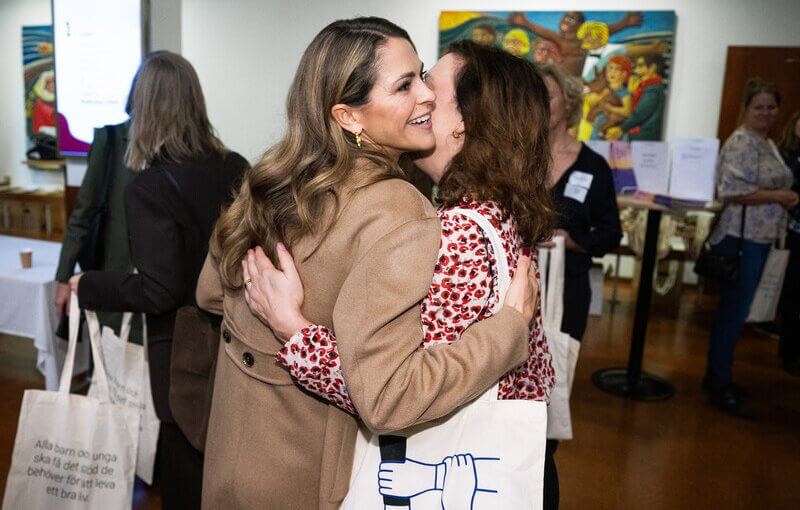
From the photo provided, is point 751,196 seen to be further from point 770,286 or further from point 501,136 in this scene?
point 501,136

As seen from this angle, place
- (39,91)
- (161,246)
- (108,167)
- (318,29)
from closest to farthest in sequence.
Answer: (161,246), (108,167), (318,29), (39,91)

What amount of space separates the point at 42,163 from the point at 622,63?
6742mm

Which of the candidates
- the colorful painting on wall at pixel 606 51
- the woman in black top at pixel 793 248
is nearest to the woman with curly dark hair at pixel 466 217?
the woman in black top at pixel 793 248

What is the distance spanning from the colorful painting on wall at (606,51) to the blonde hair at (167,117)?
4.67 metres

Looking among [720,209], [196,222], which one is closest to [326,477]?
[196,222]

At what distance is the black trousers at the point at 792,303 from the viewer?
376 centimetres

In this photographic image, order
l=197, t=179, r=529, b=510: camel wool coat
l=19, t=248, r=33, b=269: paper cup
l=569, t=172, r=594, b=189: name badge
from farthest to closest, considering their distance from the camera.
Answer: l=19, t=248, r=33, b=269: paper cup → l=569, t=172, r=594, b=189: name badge → l=197, t=179, r=529, b=510: camel wool coat

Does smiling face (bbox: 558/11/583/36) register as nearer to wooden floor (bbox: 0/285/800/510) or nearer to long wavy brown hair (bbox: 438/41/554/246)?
wooden floor (bbox: 0/285/800/510)

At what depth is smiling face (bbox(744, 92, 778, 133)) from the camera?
3.42 m

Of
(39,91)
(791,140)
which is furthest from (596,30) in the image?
(39,91)

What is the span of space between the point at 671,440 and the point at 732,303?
0.93 meters

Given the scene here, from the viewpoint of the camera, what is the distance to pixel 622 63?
19.5 ft

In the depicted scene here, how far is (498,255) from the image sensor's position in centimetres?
109

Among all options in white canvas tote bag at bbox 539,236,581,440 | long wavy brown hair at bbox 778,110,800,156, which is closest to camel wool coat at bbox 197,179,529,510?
white canvas tote bag at bbox 539,236,581,440
